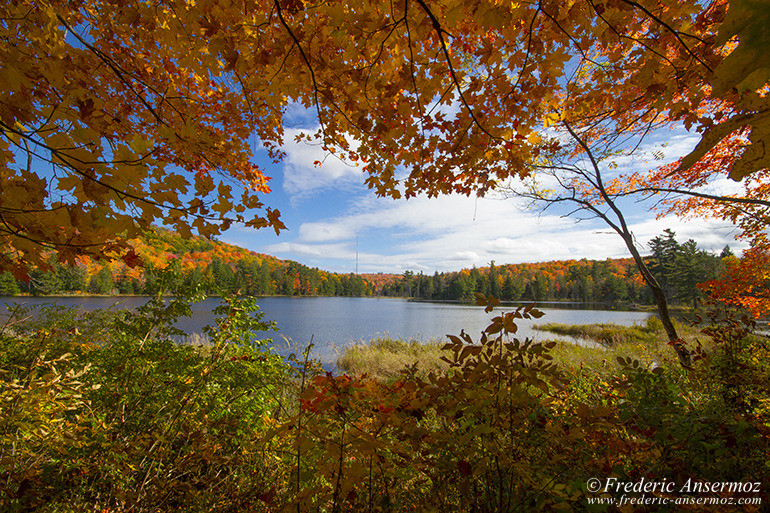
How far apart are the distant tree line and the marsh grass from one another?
23.7 m

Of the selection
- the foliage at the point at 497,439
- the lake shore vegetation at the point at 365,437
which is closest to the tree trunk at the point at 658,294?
the lake shore vegetation at the point at 365,437

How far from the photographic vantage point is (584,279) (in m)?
52.4

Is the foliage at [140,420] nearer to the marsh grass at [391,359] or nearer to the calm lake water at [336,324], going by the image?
the calm lake water at [336,324]

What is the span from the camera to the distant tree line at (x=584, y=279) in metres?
30.1

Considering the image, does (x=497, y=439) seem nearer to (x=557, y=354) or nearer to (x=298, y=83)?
(x=298, y=83)

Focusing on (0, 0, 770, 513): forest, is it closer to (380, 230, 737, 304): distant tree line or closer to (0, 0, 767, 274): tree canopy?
(0, 0, 767, 274): tree canopy

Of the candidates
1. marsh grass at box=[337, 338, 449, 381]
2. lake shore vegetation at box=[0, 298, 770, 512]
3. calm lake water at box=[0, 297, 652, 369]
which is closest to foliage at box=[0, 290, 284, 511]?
lake shore vegetation at box=[0, 298, 770, 512]

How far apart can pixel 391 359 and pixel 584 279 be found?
189 ft

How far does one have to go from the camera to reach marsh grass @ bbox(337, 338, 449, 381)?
24.2ft

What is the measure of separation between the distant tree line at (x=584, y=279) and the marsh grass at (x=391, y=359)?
77.9 feet

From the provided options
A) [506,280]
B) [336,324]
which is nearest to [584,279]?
[506,280]

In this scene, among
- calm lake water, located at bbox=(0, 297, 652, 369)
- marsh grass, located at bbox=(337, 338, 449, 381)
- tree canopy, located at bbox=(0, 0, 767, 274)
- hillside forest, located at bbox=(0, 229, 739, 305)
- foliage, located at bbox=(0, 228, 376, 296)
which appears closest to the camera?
tree canopy, located at bbox=(0, 0, 767, 274)

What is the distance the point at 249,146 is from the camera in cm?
360

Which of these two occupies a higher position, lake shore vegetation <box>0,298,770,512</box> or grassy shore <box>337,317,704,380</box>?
lake shore vegetation <box>0,298,770,512</box>
